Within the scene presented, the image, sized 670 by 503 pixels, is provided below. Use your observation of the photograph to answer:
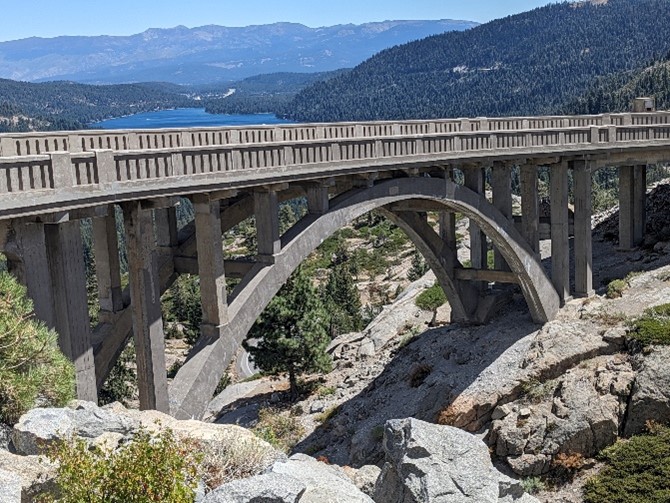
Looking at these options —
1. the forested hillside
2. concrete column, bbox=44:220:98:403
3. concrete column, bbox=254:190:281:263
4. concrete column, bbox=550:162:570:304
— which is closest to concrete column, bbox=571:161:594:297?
concrete column, bbox=550:162:570:304

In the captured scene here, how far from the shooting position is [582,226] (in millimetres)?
30547

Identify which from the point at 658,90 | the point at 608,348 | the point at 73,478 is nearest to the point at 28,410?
the point at 73,478

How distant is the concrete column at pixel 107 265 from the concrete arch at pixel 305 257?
207 centimetres

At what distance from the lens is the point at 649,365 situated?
81.7 feet

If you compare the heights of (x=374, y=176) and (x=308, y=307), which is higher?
(x=374, y=176)

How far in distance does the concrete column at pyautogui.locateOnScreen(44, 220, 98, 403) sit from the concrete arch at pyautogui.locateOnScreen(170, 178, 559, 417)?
2.93 m

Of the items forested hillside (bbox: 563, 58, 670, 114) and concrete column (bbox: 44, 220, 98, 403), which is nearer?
concrete column (bbox: 44, 220, 98, 403)

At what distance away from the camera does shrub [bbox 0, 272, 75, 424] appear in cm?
1064

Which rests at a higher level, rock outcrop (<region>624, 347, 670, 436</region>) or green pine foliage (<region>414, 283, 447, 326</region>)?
rock outcrop (<region>624, 347, 670, 436</region>)

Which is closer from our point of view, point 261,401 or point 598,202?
point 261,401

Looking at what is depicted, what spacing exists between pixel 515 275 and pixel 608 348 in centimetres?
443

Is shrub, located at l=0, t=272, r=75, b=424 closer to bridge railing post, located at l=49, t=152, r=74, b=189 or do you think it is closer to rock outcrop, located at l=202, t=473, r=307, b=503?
bridge railing post, located at l=49, t=152, r=74, b=189

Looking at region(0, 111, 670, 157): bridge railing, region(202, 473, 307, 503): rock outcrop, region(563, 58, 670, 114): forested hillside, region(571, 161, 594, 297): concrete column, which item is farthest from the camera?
region(563, 58, 670, 114): forested hillside

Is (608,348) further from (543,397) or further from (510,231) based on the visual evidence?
(510,231)
